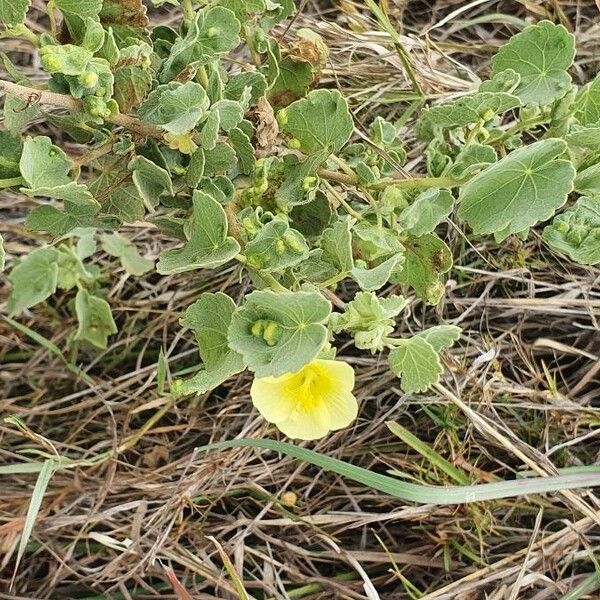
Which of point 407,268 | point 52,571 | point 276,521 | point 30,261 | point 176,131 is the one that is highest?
point 176,131

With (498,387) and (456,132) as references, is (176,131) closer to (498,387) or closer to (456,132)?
(456,132)

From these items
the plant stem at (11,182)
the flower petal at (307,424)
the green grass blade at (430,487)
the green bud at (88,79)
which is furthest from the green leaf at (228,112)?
the green grass blade at (430,487)

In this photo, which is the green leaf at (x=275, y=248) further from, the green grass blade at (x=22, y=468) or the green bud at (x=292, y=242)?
the green grass blade at (x=22, y=468)

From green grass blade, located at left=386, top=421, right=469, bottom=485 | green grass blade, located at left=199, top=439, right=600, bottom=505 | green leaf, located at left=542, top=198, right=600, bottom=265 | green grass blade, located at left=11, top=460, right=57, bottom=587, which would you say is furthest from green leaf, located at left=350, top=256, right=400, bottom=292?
green grass blade, located at left=11, top=460, right=57, bottom=587

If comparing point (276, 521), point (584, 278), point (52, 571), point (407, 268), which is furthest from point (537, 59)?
point (52, 571)

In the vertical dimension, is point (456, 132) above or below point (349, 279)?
above

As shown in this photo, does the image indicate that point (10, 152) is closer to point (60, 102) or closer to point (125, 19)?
point (60, 102)
